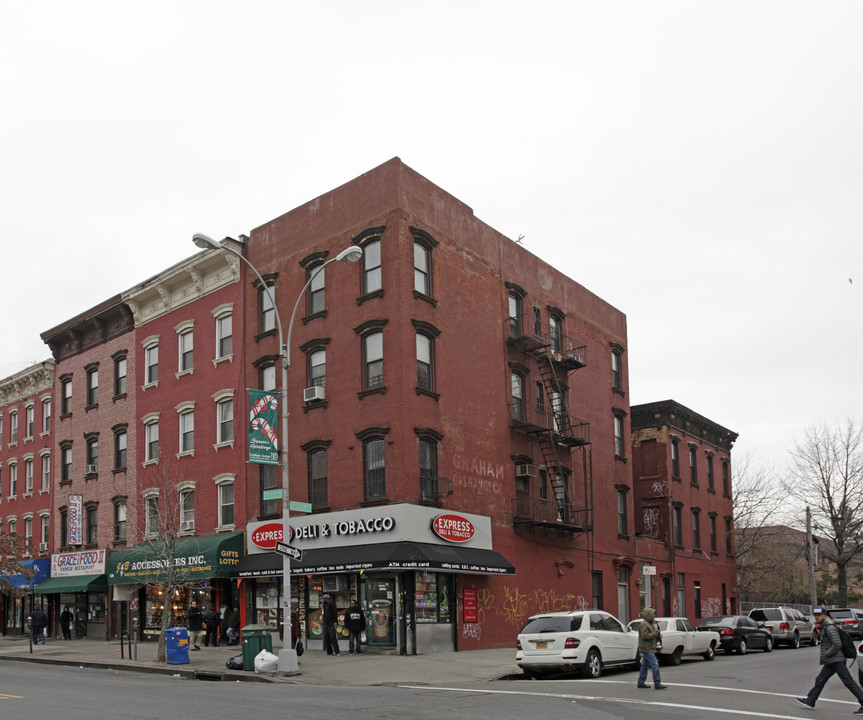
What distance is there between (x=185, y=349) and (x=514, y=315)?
1305 cm

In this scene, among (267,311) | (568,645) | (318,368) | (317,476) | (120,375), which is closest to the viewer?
(568,645)

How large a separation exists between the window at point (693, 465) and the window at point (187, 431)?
26313 mm

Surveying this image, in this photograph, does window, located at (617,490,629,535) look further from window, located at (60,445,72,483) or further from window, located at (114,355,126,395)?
window, located at (60,445,72,483)

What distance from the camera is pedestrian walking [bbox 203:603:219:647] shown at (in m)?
30.8

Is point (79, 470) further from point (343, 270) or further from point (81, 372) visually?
point (343, 270)

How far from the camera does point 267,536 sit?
30500 mm

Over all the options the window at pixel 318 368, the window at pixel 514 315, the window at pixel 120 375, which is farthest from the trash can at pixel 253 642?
the window at pixel 120 375

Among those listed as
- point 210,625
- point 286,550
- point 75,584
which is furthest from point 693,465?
point 286,550

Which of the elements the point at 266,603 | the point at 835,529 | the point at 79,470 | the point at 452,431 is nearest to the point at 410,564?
the point at 452,431

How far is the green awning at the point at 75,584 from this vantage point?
3731 cm

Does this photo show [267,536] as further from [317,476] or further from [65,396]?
[65,396]

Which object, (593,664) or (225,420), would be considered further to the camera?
(225,420)

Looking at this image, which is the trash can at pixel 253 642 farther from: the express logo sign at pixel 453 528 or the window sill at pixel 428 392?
the window sill at pixel 428 392

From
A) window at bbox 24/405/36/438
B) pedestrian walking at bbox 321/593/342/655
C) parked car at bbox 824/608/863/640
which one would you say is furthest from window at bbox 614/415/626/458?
window at bbox 24/405/36/438
